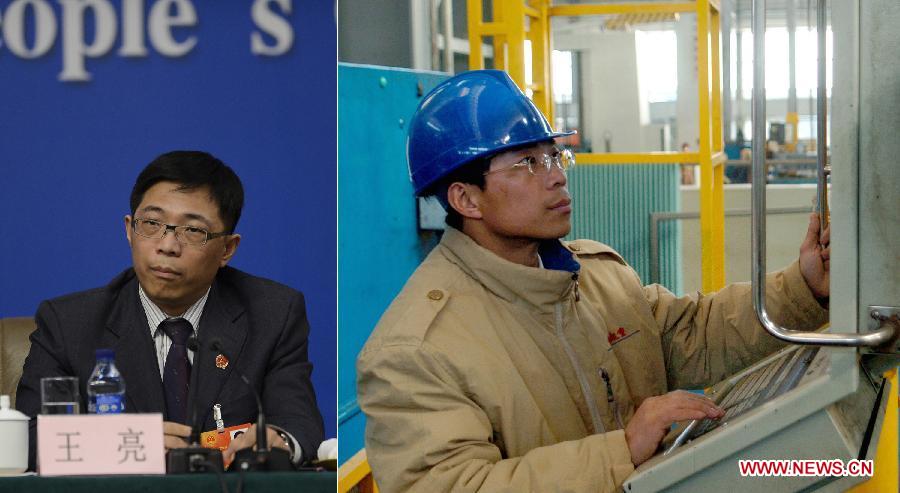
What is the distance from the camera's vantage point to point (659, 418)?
2029 millimetres

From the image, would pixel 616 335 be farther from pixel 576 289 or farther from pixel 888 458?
pixel 888 458

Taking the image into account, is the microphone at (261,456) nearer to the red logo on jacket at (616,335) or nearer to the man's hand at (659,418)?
the red logo on jacket at (616,335)

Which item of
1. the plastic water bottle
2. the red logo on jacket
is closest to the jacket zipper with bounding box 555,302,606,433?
the red logo on jacket

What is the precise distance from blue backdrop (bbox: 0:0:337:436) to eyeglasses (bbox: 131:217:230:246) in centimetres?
6

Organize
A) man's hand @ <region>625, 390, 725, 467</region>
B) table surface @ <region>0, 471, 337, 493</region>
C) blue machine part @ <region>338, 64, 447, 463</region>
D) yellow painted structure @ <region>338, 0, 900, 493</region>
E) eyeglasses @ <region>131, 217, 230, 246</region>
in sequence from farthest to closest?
yellow painted structure @ <region>338, 0, 900, 493</region> → blue machine part @ <region>338, 64, 447, 463</region> → eyeglasses @ <region>131, 217, 230, 246</region> → table surface @ <region>0, 471, 337, 493</region> → man's hand @ <region>625, 390, 725, 467</region>

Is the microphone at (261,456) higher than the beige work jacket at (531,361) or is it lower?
lower

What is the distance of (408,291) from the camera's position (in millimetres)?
2426

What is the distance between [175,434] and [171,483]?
15 cm

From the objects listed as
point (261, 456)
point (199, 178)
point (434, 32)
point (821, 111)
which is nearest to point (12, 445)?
point (261, 456)

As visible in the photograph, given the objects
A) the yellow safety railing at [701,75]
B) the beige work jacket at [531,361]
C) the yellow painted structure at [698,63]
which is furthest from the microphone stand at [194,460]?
the yellow safety railing at [701,75]

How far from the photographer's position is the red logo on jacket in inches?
102

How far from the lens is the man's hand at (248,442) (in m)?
2.93

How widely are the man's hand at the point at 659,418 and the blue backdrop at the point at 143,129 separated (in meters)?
1.36

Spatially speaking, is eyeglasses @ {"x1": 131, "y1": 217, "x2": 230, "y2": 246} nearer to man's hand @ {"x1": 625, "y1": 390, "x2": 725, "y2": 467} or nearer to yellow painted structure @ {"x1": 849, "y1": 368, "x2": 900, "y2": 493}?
man's hand @ {"x1": 625, "y1": 390, "x2": 725, "y2": 467}
